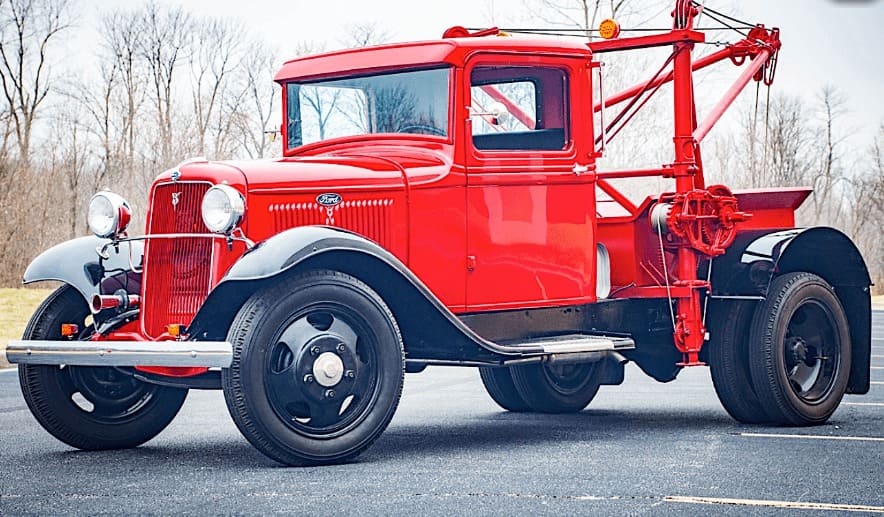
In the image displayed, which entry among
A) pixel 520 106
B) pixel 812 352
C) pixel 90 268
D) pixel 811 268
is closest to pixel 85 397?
pixel 90 268

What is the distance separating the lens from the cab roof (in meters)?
8.44

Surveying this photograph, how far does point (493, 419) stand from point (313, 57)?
281 cm

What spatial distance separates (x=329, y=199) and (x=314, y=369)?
3.62 feet

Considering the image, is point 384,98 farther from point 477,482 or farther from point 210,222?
point 477,482

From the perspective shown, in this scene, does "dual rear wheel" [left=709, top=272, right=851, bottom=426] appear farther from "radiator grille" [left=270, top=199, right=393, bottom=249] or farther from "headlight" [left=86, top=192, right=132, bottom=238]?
"headlight" [left=86, top=192, right=132, bottom=238]

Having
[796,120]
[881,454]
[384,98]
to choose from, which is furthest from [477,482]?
[796,120]

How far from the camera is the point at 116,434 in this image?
8016mm

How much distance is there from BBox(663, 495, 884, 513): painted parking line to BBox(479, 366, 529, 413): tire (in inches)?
165

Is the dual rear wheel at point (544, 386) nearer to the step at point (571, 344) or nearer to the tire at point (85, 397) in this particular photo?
the step at point (571, 344)

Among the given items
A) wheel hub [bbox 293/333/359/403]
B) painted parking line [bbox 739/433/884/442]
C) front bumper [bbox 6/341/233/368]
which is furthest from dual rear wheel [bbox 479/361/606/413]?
front bumper [bbox 6/341/233/368]

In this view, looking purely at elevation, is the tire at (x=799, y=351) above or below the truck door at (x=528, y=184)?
below

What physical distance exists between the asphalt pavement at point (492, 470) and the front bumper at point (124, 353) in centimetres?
54

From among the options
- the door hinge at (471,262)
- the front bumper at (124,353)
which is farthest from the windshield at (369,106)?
the front bumper at (124,353)

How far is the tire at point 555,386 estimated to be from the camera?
1008cm
